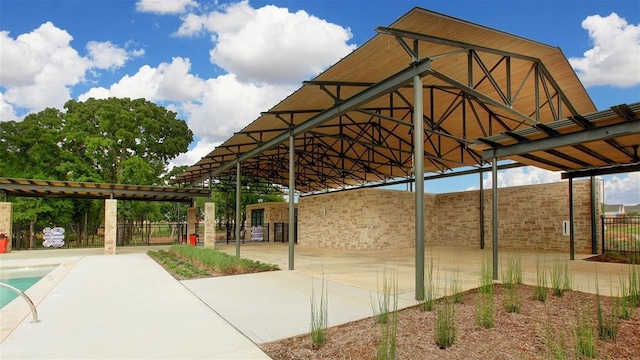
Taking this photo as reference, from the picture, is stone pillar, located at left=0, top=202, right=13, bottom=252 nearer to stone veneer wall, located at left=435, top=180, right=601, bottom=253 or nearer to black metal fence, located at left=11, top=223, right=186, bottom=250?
black metal fence, located at left=11, top=223, right=186, bottom=250

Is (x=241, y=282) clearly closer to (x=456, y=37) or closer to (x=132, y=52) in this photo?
(x=456, y=37)

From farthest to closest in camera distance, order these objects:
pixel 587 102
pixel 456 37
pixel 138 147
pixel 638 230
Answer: pixel 138 147
pixel 638 230
pixel 587 102
pixel 456 37

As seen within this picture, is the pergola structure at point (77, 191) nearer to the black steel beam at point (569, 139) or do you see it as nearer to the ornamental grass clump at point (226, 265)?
the ornamental grass clump at point (226, 265)

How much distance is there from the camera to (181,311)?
5.00 m

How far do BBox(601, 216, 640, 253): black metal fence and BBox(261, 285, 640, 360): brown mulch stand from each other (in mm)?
9870

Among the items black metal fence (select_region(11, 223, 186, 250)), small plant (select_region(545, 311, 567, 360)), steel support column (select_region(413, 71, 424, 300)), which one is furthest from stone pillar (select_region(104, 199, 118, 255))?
small plant (select_region(545, 311, 567, 360))

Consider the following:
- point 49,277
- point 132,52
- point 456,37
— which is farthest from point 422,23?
point 132,52

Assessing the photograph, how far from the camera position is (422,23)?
5953mm

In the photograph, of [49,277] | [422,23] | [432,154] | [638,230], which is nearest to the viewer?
[422,23]

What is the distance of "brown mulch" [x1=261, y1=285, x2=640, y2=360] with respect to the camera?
3.20 meters

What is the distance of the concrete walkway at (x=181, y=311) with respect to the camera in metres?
3.58

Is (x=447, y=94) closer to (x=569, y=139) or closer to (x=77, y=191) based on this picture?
(x=569, y=139)

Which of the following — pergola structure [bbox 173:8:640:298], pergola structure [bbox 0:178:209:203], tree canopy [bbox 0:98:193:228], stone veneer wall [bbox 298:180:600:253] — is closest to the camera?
pergola structure [bbox 173:8:640:298]

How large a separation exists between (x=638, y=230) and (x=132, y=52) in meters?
18.4
